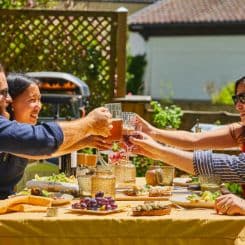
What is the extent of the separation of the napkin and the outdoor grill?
7.18m

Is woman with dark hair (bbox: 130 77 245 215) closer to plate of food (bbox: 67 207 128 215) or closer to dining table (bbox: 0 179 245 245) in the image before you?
dining table (bbox: 0 179 245 245)

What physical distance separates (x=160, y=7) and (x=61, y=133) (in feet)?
86.5

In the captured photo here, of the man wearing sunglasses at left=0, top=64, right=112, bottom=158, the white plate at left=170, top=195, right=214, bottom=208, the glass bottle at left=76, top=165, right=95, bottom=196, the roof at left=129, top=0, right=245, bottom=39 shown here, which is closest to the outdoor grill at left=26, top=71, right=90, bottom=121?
the glass bottle at left=76, top=165, right=95, bottom=196

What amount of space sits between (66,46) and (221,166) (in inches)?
355

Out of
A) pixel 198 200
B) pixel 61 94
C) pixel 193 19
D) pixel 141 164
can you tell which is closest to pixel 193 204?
pixel 198 200

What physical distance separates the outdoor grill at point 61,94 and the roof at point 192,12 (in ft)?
48.8

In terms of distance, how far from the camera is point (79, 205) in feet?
13.1

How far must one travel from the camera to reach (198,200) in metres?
4.17

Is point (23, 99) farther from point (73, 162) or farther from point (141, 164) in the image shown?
point (141, 164)

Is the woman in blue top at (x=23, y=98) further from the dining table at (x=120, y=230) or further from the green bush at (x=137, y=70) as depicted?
the green bush at (x=137, y=70)

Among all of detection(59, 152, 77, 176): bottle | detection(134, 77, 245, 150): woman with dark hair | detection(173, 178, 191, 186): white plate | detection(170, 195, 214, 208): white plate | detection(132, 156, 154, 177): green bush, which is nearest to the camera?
detection(170, 195, 214, 208): white plate

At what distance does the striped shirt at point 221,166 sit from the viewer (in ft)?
14.9

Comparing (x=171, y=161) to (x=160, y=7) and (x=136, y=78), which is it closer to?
(x=136, y=78)

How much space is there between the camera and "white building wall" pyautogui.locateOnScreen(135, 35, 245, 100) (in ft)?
86.7
